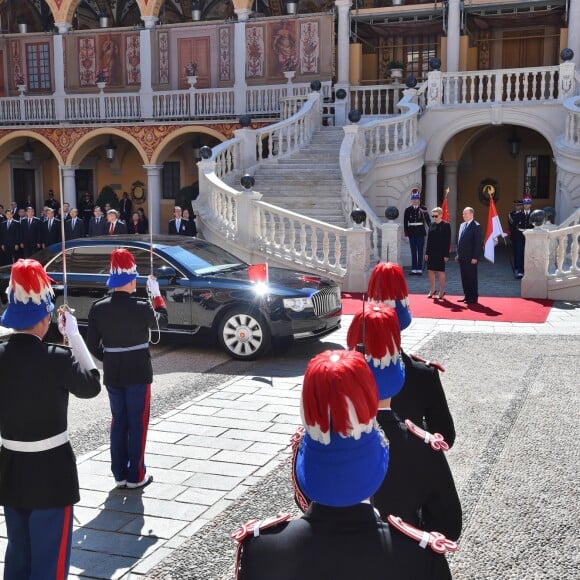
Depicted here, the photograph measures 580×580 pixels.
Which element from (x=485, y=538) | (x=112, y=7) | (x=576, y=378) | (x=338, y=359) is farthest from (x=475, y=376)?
(x=112, y=7)

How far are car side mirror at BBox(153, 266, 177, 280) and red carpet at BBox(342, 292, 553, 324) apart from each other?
3.19 metres

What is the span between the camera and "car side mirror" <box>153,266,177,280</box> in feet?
32.3

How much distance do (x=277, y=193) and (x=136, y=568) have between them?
14426 mm

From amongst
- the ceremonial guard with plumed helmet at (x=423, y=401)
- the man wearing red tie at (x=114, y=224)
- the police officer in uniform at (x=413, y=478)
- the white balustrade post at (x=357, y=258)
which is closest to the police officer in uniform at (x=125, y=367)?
the ceremonial guard with plumed helmet at (x=423, y=401)

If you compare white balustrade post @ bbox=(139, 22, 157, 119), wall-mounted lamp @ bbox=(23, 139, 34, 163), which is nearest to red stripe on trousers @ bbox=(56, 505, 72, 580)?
white balustrade post @ bbox=(139, 22, 157, 119)

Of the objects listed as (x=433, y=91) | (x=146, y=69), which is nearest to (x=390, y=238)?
(x=433, y=91)

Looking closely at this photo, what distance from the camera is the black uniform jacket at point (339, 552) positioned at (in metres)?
2.04

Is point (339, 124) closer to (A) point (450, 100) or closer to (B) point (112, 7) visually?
(A) point (450, 100)

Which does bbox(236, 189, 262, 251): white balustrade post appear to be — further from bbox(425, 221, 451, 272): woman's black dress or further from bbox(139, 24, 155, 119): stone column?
bbox(139, 24, 155, 119): stone column

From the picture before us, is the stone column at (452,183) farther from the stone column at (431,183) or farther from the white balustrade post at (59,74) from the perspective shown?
the white balustrade post at (59,74)

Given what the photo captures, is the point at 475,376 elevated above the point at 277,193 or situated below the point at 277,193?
below

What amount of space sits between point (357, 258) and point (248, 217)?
2.45 m

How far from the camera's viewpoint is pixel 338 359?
2104 millimetres

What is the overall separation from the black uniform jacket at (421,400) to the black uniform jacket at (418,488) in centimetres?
71
